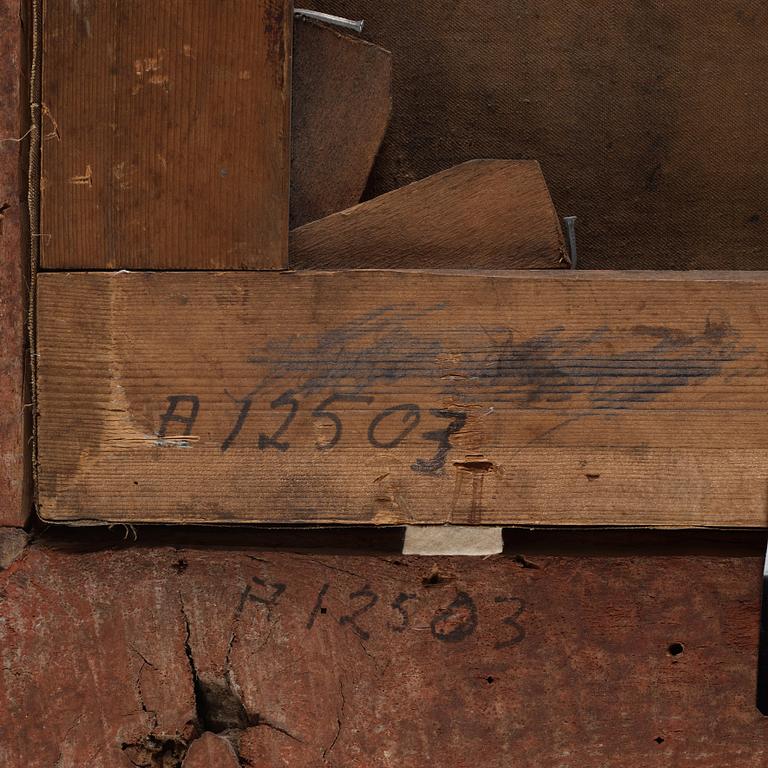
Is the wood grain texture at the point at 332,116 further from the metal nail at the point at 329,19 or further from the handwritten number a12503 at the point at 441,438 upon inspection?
the handwritten number a12503 at the point at 441,438

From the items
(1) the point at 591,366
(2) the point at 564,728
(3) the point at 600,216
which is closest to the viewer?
(1) the point at 591,366

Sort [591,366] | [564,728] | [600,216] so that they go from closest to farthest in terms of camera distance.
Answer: [591,366] → [564,728] → [600,216]

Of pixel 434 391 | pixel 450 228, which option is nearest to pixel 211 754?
pixel 434 391

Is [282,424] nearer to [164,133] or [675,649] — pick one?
[164,133]

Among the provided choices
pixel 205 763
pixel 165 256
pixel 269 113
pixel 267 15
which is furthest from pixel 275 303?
pixel 205 763

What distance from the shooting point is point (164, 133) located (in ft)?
5.10

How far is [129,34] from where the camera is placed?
1.55 metres

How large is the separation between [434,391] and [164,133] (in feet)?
2.31

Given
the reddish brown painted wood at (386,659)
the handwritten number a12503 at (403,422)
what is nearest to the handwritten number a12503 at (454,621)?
the reddish brown painted wood at (386,659)

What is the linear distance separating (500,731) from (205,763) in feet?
2.02

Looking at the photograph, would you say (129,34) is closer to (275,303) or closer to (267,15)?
(267,15)

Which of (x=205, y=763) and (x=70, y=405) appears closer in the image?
(x=70, y=405)

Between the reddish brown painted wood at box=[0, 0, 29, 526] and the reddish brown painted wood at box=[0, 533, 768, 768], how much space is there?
212 mm

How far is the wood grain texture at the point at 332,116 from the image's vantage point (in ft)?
5.55
